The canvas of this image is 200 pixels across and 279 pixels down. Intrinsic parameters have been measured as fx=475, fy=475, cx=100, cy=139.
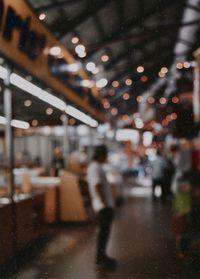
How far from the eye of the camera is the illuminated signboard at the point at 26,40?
6758 millimetres

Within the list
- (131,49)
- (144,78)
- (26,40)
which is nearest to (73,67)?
(26,40)

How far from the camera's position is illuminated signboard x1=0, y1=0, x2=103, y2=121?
22.2 ft

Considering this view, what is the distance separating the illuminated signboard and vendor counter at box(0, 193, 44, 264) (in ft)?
7.29

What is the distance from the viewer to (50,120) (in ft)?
60.3

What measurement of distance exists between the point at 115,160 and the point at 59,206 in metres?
11.8

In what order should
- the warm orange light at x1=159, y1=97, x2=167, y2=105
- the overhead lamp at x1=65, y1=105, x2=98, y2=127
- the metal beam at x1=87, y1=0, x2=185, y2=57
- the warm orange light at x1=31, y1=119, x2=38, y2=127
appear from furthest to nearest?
the warm orange light at x1=159, y1=97, x2=167, y2=105 → the warm orange light at x1=31, y1=119, x2=38, y2=127 → the metal beam at x1=87, y1=0, x2=185, y2=57 → the overhead lamp at x1=65, y1=105, x2=98, y2=127

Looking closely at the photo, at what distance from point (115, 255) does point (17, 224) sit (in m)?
1.76

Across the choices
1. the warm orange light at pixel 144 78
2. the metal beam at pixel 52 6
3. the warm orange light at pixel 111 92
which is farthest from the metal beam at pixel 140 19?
the warm orange light at pixel 144 78

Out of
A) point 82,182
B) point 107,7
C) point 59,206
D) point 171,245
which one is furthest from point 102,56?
point 171,245

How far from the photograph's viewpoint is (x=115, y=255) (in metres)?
8.02

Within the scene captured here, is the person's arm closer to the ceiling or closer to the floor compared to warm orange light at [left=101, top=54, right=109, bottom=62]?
closer to the floor

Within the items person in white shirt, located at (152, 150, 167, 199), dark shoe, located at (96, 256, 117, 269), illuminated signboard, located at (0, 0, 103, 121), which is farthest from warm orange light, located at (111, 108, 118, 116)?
dark shoe, located at (96, 256, 117, 269)

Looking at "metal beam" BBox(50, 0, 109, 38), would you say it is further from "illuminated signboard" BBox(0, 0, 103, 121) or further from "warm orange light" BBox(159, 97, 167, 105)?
"warm orange light" BBox(159, 97, 167, 105)

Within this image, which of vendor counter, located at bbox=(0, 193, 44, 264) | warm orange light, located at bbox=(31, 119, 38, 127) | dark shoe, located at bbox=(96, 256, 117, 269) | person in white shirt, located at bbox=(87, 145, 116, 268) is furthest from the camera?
warm orange light, located at bbox=(31, 119, 38, 127)
